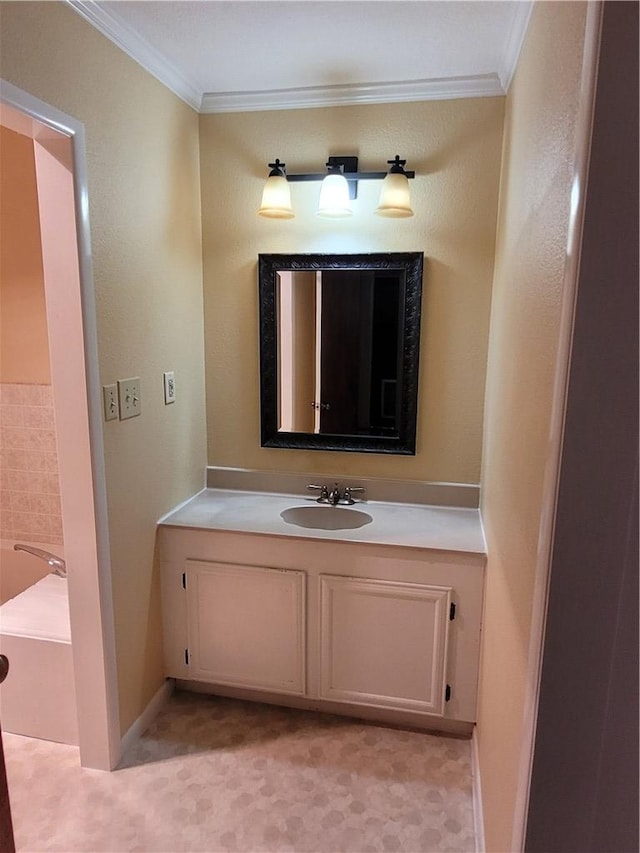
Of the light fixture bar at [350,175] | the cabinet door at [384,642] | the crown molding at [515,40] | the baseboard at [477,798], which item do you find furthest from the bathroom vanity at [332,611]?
the crown molding at [515,40]

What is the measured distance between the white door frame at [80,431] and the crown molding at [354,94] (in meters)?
0.83

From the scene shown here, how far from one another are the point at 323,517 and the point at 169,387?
2.67ft

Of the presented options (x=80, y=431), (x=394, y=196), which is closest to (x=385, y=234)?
(x=394, y=196)

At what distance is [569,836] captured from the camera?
883mm

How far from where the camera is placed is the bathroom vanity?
1862 mm

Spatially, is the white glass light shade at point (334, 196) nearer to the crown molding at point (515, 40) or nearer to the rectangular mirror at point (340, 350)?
the rectangular mirror at point (340, 350)

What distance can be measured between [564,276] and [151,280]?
146 cm

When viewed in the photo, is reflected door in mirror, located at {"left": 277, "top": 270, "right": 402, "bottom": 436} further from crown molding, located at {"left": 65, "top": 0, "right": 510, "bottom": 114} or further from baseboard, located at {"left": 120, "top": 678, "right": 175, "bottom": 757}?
baseboard, located at {"left": 120, "top": 678, "right": 175, "bottom": 757}

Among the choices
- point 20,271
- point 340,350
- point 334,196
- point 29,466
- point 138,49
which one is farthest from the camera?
point 29,466

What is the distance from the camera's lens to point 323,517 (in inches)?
89.3

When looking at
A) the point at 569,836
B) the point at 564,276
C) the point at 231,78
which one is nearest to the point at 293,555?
the point at 569,836

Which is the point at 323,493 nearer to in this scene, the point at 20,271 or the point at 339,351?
the point at 339,351

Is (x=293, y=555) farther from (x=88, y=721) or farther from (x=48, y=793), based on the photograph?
(x=48, y=793)

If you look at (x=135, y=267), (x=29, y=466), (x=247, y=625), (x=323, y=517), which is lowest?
(x=247, y=625)
